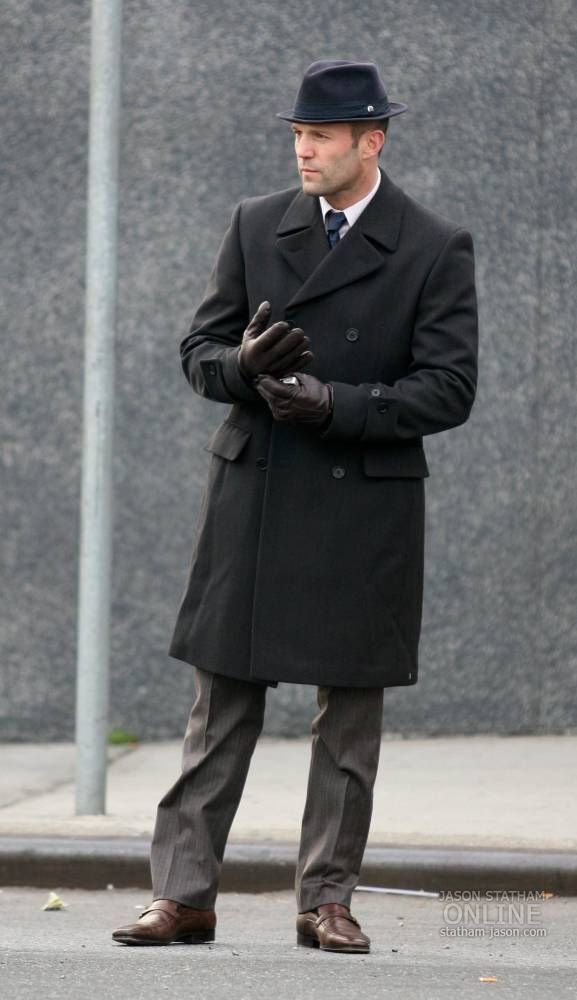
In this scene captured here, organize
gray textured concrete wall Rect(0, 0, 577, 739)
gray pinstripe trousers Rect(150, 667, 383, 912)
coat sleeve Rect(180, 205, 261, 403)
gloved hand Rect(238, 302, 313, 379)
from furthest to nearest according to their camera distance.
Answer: gray textured concrete wall Rect(0, 0, 577, 739), coat sleeve Rect(180, 205, 261, 403), gray pinstripe trousers Rect(150, 667, 383, 912), gloved hand Rect(238, 302, 313, 379)

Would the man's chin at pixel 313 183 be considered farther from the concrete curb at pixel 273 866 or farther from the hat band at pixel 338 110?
the concrete curb at pixel 273 866

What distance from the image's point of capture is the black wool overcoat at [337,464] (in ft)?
14.9

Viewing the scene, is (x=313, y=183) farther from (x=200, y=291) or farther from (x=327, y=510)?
(x=200, y=291)

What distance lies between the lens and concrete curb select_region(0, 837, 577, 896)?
18.5ft

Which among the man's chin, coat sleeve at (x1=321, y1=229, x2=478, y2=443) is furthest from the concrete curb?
the man's chin

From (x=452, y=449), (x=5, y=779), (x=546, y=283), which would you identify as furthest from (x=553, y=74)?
(x=5, y=779)

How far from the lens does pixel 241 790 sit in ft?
15.0

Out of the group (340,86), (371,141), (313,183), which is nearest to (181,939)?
(313,183)

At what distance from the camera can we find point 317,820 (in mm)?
4617

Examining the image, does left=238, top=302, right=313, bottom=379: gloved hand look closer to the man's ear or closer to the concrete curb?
the man's ear

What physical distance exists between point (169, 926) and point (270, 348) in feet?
4.37

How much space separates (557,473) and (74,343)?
2.04 m

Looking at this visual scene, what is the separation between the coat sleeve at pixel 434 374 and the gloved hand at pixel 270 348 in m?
0.16

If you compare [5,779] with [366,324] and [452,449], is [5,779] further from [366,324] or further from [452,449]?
[366,324]
